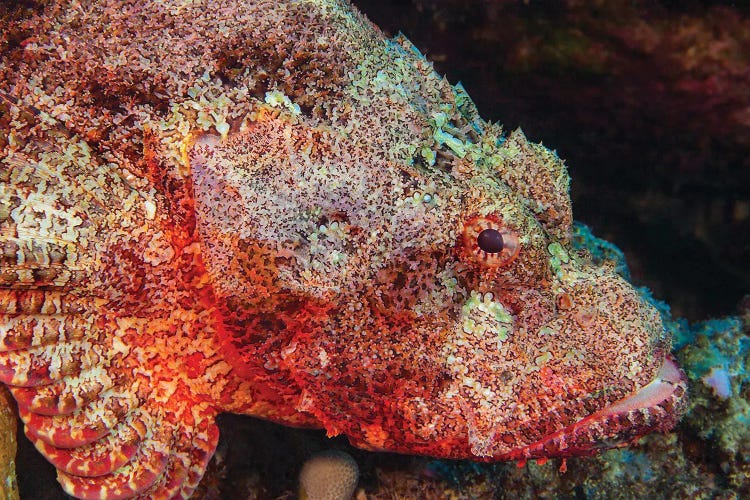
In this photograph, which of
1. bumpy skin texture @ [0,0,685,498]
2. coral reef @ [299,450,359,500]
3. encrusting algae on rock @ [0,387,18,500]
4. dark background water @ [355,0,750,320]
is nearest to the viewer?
bumpy skin texture @ [0,0,685,498]

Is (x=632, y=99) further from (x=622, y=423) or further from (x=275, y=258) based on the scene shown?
(x=275, y=258)

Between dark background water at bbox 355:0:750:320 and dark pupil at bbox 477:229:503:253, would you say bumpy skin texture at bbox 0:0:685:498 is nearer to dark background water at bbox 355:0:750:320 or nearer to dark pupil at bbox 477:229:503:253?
dark pupil at bbox 477:229:503:253

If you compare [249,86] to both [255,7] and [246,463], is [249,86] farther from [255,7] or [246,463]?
[246,463]

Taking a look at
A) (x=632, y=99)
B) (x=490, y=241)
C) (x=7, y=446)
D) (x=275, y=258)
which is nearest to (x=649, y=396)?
(x=490, y=241)

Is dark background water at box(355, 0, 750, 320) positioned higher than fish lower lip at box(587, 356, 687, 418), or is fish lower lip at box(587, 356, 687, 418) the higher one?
dark background water at box(355, 0, 750, 320)

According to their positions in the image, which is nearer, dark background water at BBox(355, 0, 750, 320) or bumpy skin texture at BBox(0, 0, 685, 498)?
bumpy skin texture at BBox(0, 0, 685, 498)

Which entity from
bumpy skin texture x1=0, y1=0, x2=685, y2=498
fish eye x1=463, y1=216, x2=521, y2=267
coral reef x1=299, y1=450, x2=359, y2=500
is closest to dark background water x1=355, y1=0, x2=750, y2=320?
bumpy skin texture x1=0, y1=0, x2=685, y2=498

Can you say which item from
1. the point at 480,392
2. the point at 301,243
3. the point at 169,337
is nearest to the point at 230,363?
the point at 169,337

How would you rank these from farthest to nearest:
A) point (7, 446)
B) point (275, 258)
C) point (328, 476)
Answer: point (328, 476), point (7, 446), point (275, 258)
